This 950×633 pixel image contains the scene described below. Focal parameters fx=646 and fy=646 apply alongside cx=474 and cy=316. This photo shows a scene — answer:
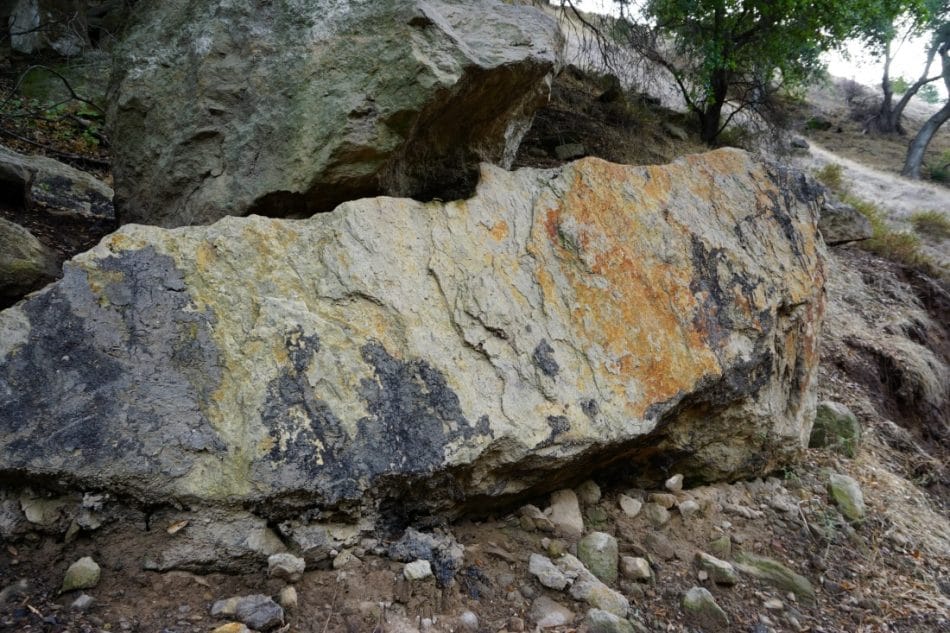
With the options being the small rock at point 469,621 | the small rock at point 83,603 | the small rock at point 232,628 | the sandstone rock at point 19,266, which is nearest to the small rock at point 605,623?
the small rock at point 469,621

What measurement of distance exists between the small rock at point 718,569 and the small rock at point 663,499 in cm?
29

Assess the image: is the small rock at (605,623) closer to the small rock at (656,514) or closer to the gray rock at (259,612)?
the small rock at (656,514)

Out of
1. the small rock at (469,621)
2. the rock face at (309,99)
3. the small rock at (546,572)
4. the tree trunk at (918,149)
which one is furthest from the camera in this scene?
the tree trunk at (918,149)

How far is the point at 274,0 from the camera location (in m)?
3.12

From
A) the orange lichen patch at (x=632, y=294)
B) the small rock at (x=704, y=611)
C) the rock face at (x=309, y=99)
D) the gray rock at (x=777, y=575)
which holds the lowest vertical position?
the gray rock at (x=777, y=575)

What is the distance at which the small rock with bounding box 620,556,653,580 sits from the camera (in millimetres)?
2340

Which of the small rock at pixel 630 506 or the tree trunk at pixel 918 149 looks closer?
the small rock at pixel 630 506

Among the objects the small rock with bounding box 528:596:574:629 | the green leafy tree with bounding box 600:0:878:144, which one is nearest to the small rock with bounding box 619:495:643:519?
the small rock with bounding box 528:596:574:629

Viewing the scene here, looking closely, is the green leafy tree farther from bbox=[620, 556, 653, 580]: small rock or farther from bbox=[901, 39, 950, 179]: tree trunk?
bbox=[901, 39, 950, 179]: tree trunk

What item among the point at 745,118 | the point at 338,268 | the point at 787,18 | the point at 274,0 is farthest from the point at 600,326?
the point at 745,118

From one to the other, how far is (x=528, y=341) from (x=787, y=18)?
20.1ft

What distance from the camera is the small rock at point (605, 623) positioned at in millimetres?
2031

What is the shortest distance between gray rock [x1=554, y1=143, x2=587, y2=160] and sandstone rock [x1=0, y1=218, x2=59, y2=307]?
411 centimetres

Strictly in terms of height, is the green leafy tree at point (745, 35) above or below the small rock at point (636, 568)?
above
